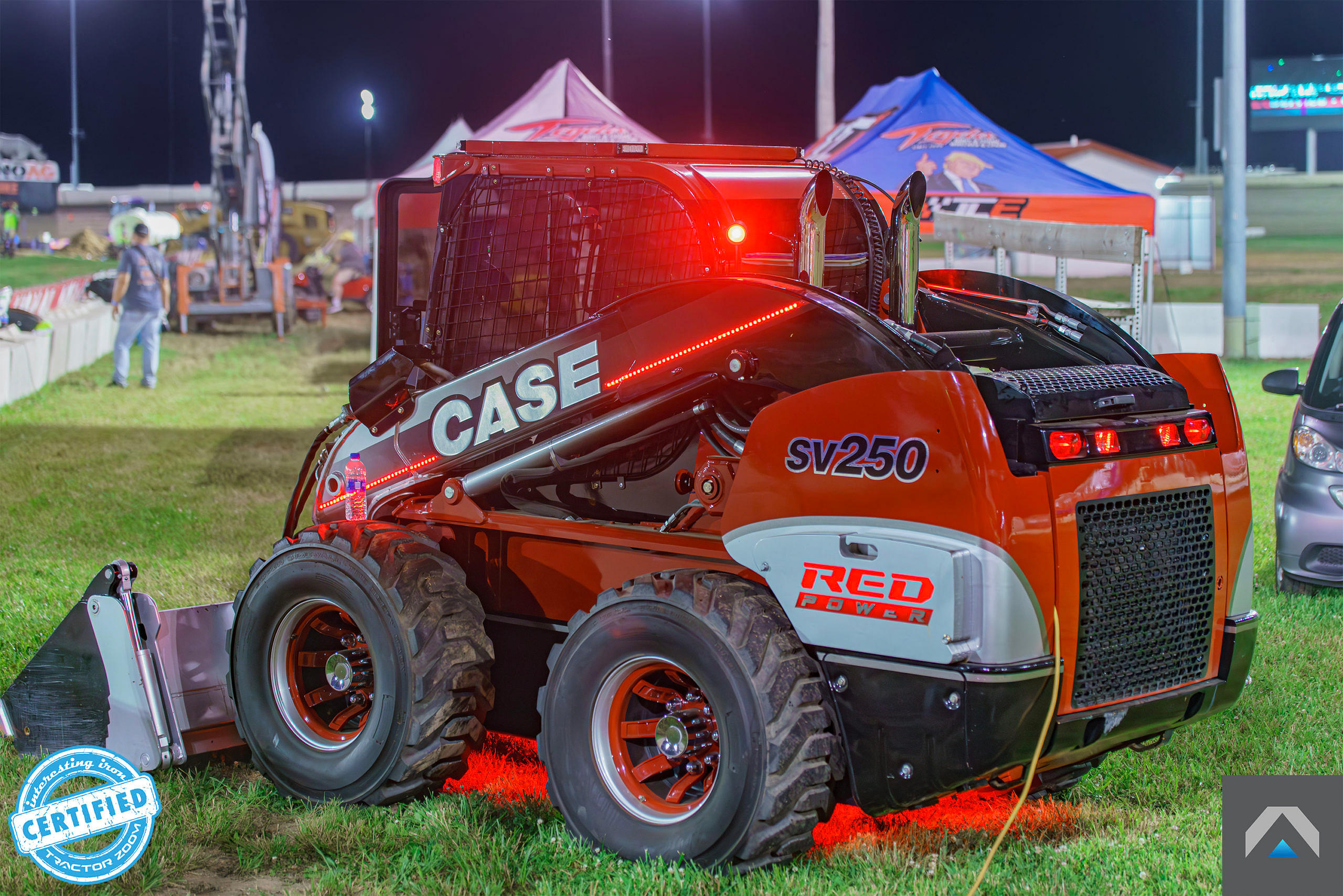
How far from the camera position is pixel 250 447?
549 inches

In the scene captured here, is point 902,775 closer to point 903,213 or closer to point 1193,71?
point 903,213

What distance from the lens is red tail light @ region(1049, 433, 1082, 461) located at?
3691 millimetres

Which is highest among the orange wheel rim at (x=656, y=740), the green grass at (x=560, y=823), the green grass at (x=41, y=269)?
the green grass at (x=41, y=269)

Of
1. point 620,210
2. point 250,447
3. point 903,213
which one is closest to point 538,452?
point 620,210

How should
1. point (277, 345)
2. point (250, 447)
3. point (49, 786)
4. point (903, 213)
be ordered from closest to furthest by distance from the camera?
point (49, 786) < point (903, 213) < point (250, 447) < point (277, 345)

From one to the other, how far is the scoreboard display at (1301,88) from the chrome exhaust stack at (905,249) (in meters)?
56.2

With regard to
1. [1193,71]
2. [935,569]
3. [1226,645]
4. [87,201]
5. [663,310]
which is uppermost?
[1193,71]

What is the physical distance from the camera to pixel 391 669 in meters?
4.53

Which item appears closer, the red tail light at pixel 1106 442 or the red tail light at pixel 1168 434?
the red tail light at pixel 1106 442

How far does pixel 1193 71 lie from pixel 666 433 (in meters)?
66.2

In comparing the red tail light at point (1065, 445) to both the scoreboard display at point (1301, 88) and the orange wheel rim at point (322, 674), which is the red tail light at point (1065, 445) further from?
the scoreboard display at point (1301, 88)

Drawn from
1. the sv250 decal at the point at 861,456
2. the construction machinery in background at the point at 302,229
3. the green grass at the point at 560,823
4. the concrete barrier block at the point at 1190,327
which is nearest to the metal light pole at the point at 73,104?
the construction machinery in background at the point at 302,229

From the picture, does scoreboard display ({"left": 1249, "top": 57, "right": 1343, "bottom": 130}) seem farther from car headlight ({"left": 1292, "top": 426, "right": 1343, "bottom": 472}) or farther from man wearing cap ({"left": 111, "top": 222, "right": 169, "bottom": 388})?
car headlight ({"left": 1292, "top": 426, "right": 1343, "bottom": 472})

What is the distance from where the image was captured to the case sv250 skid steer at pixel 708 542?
366 centimetres
